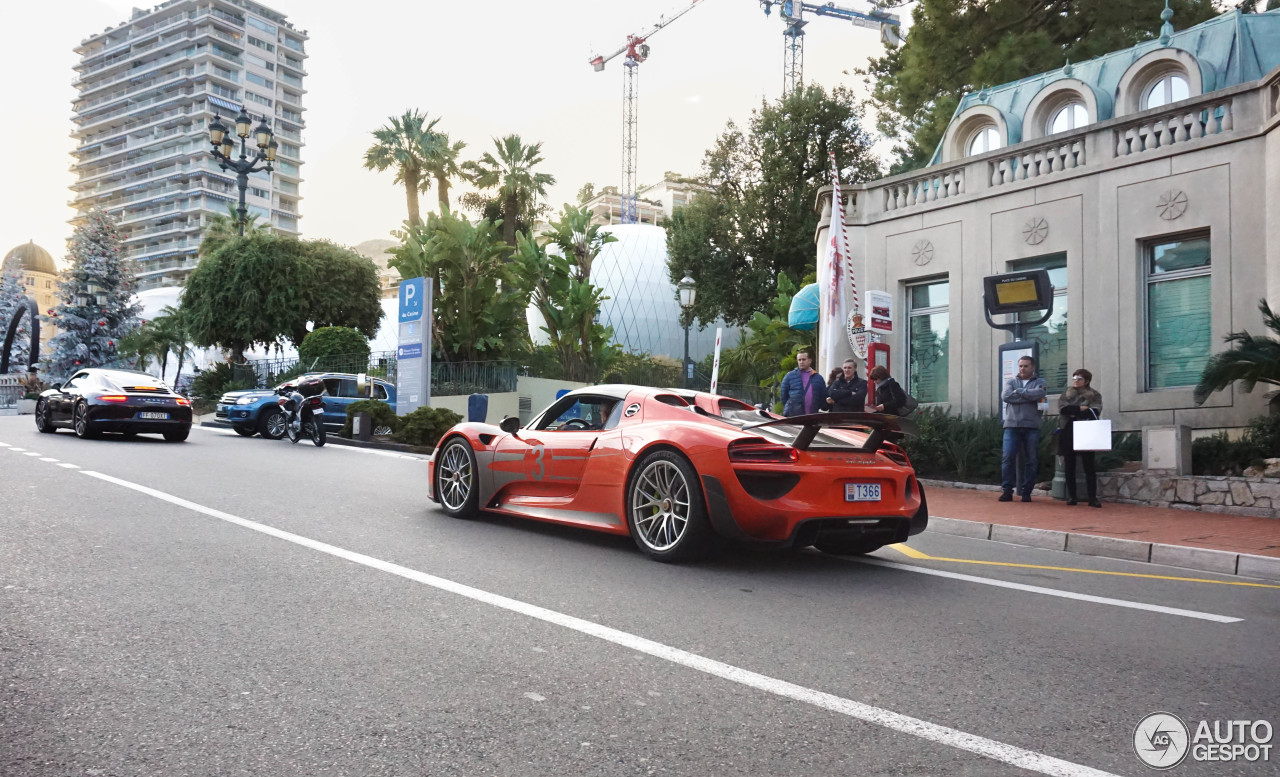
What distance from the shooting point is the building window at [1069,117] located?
18.6 metres

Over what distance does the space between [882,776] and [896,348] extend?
1600cm

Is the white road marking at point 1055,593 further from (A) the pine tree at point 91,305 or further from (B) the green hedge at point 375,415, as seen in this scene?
(A) the pine tree at point 91,305

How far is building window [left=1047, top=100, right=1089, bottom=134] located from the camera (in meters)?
18.6

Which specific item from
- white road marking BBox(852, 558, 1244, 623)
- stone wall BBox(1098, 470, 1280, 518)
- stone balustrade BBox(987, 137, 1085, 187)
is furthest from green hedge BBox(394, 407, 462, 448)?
white road marking BBox(852, 558, 1244, 623)

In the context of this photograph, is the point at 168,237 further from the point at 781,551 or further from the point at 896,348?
the point at 781,551

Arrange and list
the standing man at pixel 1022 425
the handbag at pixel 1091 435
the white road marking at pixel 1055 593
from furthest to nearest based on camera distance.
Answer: the standing man at pixel 1022 425
the handbag at pixel 1091 435
the white road marking at pixel 1055 593

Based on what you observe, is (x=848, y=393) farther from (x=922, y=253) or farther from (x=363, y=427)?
(x=363, y=427)

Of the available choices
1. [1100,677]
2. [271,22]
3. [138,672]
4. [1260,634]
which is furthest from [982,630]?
[271,22]

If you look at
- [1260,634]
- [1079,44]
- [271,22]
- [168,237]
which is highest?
[271,22]

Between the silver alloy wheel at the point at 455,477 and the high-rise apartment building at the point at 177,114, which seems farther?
Result: the high-rise apartment building at the point at 177,114

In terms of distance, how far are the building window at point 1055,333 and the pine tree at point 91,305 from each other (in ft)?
142

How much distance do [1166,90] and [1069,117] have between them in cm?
170

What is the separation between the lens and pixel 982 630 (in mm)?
4812

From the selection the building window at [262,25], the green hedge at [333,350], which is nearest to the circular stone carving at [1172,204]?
the green hedge at [333,350]
